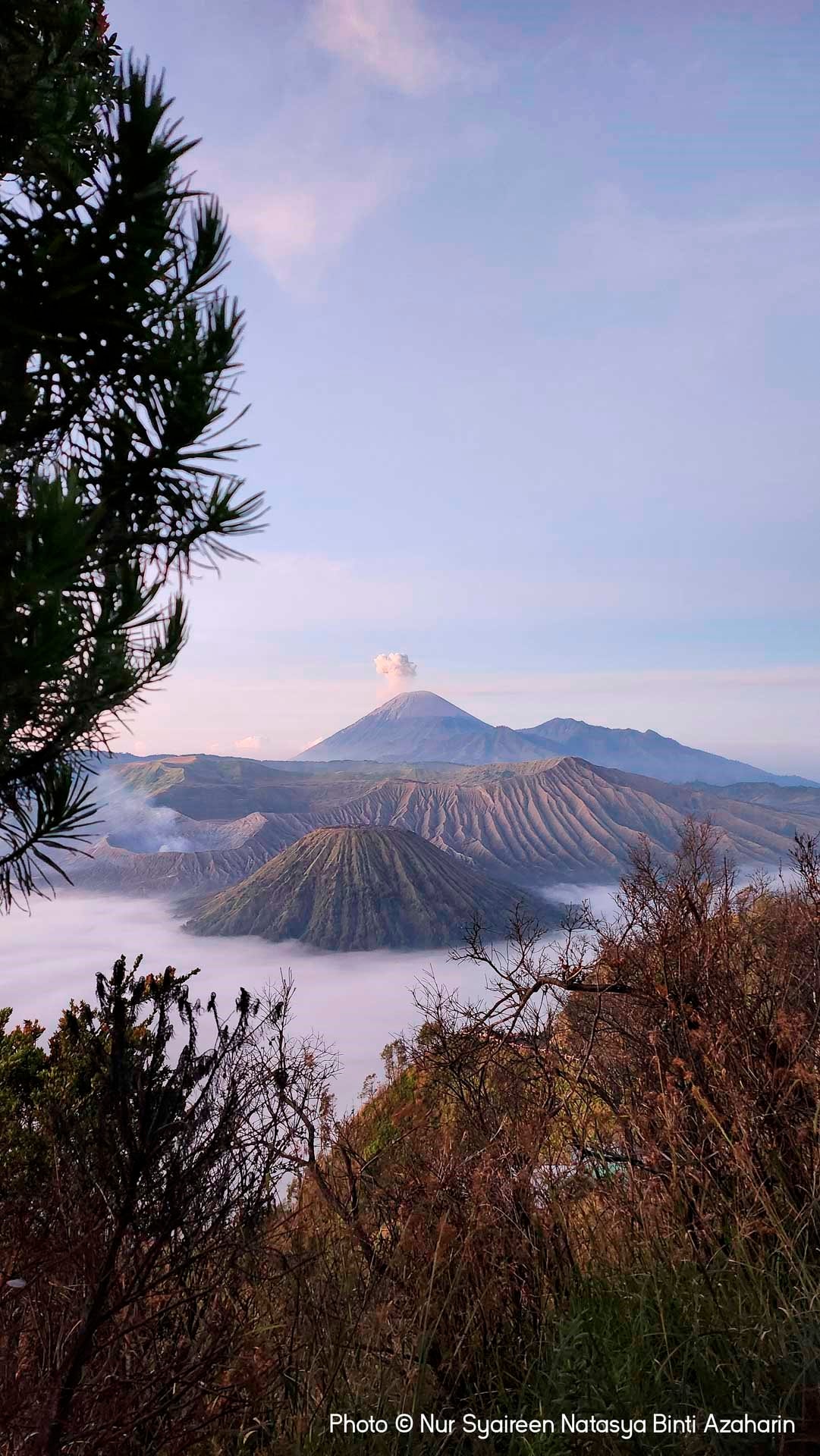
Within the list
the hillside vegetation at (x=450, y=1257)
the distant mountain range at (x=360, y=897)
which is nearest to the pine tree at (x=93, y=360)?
the hillside vegetation at (x=450, y=1257)

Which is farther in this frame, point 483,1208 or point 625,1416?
point 483,1208

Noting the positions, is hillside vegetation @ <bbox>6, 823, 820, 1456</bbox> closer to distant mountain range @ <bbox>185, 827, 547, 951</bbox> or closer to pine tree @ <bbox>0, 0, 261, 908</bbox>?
pine tree @ <bbox>0, 0, 261, 908</bbox>

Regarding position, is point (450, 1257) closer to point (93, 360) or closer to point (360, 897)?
point (93, 360)

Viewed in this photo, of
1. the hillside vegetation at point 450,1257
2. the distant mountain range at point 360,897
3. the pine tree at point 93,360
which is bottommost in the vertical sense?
the distant mountain range at point 360,897

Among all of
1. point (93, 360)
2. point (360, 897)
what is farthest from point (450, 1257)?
point (360, 897)

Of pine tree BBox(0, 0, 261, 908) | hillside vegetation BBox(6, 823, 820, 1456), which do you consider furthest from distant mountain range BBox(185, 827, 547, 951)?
pine tree BBox(0, 0, 261, 908)

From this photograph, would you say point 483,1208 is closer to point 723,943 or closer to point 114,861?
point 723,943

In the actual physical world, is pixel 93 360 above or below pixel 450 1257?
above

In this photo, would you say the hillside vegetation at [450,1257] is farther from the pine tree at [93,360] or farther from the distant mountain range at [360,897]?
the distant mountain range at [360,897]

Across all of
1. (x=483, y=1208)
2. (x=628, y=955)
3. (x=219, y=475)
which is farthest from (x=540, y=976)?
(x=219, y=475)
